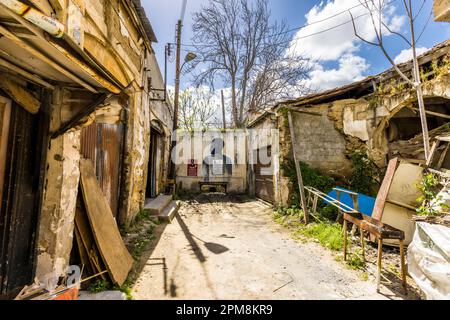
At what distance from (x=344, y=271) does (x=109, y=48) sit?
532 cm

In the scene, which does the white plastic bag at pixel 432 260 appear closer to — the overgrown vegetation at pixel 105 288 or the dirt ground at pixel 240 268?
the dirt ground at pixel 240 268

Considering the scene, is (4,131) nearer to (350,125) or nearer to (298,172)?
(298,172)

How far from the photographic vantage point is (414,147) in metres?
5.62

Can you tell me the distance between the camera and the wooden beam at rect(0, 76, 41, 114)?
1.78 meters

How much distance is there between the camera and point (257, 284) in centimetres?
307

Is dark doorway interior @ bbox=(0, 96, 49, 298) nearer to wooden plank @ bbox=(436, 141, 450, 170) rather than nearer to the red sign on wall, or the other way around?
wooden plank @ bbox=(436, 141, 450, 170)

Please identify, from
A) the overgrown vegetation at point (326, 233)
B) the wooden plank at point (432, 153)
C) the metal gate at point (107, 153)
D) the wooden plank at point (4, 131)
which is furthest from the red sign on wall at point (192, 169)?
the wooden plank at point (4, 131)

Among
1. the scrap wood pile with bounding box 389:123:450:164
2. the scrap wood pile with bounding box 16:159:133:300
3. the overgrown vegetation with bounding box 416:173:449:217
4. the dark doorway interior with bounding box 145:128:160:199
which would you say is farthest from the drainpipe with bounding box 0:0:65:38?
the dark doorway interior with bounding box 145:128:160:199

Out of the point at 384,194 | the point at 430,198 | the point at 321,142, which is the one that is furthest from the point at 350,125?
the point at 430,198

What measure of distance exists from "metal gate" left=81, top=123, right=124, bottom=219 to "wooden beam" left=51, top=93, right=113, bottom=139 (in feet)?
3.55

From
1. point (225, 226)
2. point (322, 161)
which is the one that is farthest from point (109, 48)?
point (322, 161)

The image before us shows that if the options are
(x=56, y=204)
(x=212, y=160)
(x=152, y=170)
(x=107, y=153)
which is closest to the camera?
(x=56, y=204)

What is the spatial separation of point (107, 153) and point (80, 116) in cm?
198

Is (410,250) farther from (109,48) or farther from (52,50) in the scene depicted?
(109,48)
